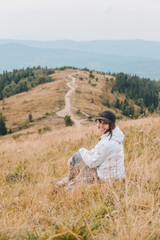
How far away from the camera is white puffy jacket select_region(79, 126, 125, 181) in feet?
12.0

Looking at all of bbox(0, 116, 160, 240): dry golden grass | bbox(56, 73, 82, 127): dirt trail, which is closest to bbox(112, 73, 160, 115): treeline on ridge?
bbox(56, 73, 82, 127): dirt trail

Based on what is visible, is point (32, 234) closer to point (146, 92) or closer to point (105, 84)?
point (105, 84)

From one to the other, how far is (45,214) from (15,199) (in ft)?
2.52

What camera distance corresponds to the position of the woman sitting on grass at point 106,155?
3656 millimetres

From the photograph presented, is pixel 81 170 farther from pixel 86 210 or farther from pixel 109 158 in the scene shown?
pixel 86 210

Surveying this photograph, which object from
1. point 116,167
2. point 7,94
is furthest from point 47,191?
point 7,94

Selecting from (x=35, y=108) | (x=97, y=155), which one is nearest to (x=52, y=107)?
(x=35, y=108)

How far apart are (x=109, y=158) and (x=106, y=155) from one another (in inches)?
3.5

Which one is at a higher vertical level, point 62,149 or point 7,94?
point 62,149

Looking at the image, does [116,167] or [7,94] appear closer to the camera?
[116,167]

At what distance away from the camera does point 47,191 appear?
354 centimetres

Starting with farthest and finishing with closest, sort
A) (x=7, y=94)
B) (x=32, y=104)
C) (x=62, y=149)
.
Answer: (x=7, y=94) → (x=32, y=104) → (x=62, y=149)

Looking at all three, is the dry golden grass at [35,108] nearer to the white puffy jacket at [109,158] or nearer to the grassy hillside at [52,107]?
the grassy hillside at [52,107]

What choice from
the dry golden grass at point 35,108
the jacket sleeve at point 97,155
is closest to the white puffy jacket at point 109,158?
the jacket sleeve at point 97,155
